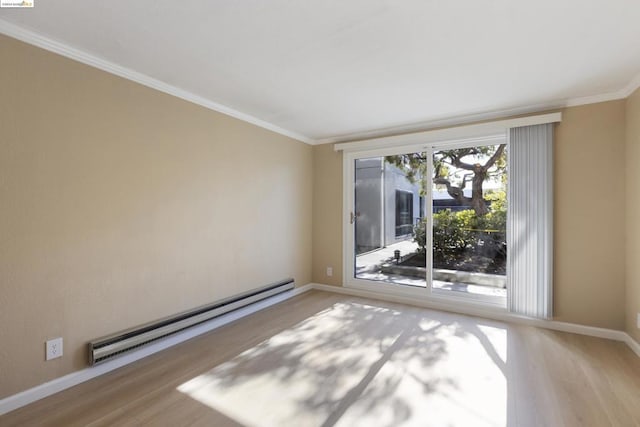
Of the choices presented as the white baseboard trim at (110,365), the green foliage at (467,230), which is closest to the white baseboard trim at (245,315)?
the white baseboard trim at (110,365)

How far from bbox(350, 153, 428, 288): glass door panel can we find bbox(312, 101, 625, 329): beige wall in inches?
56.9

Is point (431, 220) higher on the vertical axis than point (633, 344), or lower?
higher

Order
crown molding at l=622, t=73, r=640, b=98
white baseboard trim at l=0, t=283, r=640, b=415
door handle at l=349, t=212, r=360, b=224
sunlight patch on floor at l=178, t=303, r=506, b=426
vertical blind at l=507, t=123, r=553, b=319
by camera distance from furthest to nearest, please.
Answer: door handle at l=349, t=212, r=360, b=224 → vertical blind at l=507, t=123, r=553, b=319 → crown molding at l=622, t=73, r=640, b=98 → white baseboard trim at l=0, t=283, r=640, b=415 → sunlight patch on floor at l=178, t=303, r=506, b=426

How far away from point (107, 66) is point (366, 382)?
3127 mm

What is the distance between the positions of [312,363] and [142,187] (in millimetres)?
2086

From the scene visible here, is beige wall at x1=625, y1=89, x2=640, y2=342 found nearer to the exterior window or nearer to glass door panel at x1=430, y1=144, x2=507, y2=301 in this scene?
glass door panel at x1=430, y1=144, x2=507, y2=301

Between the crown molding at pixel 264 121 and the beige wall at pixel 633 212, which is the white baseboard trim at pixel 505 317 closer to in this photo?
the beige wall at pixel 633 212

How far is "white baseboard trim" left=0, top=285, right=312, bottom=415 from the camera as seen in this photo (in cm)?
185

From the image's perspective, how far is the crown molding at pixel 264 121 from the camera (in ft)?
6.38

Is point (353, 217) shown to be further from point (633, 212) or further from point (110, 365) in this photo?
point (110, 365)

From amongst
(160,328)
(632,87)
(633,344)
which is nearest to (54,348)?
(160,328)

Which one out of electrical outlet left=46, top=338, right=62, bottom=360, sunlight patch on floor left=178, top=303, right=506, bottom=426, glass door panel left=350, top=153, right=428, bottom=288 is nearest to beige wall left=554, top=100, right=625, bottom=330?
sunlight patch on floor left=178, top=303, right=506, bottom=426

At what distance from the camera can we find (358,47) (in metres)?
2.08

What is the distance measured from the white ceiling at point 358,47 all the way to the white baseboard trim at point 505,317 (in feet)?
7.58
